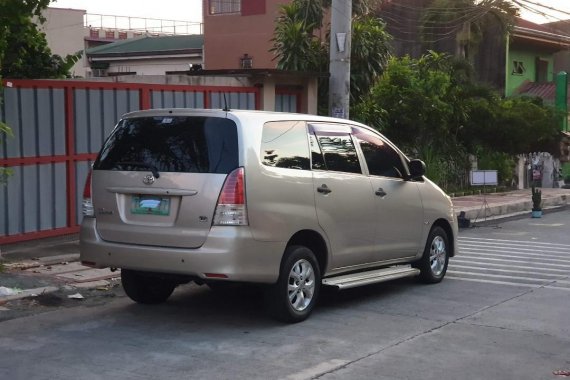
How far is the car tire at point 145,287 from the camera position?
7.86 m

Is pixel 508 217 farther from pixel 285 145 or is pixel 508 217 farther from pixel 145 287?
pixel 145 287

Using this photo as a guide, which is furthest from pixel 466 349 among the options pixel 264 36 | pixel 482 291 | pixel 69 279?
pixel 264 36

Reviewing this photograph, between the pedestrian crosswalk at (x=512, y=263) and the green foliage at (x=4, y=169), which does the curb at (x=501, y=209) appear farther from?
the green foliage at (x=4, y=169)

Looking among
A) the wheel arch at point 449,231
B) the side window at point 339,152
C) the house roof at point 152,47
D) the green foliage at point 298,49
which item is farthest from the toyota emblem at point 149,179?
the house roof at point 152,47

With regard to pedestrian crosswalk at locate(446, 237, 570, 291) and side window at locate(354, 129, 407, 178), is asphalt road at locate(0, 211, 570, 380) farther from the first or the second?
side window at locate(354, 129, 407, 178)

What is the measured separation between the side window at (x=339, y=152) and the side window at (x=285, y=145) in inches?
10.9

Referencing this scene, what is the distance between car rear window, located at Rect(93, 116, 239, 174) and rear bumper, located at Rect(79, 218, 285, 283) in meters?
0.61

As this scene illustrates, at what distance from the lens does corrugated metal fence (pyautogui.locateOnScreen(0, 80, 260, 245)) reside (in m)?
10.3

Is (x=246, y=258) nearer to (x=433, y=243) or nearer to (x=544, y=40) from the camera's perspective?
(x=433, y=243)

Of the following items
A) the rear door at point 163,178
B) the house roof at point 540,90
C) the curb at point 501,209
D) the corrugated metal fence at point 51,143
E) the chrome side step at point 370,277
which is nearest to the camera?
the rear door at point 163,178

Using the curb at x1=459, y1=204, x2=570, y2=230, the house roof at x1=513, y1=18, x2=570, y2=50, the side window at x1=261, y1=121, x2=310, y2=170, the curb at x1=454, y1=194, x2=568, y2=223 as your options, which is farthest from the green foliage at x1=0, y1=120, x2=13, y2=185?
the house roof at x1=513, y1=18, x2=570, y2=50

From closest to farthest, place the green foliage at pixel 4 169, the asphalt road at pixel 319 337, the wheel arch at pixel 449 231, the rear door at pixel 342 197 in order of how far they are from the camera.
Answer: the asphalt road at pixel 319 337, the rear door at pixel 342 197, the green foliage at pixel 4 169, the wheel arch at pixel 449 231

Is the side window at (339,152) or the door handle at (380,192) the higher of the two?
the side window at (339,152)

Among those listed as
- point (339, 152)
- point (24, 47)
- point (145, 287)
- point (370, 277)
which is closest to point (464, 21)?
point (24, 47)
